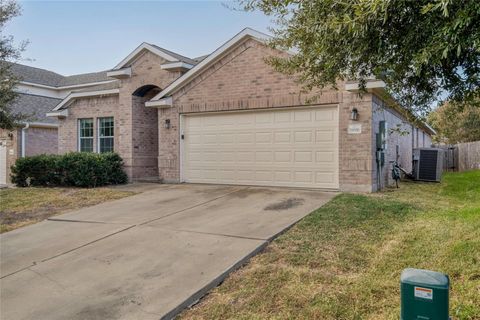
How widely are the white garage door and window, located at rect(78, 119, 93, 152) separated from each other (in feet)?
18.9

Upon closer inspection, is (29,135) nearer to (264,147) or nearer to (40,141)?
(40,141)

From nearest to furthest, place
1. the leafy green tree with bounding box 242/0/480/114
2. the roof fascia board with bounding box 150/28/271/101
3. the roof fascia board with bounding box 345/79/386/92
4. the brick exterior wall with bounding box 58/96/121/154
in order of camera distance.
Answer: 1. the leafy green tree with bounding box 242/0/480/114
2. the roof fascia board with bounding box 345/79/386/92
3. the roof fascia board with bounding box 150/28/271/101
4. the brick exterior wall with bounding box 58/96/121/154

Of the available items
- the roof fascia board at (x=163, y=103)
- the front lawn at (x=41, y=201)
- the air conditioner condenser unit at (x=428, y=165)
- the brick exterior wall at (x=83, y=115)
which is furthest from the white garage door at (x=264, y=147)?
the air conditioner condenser unit at (x=428, y=165)

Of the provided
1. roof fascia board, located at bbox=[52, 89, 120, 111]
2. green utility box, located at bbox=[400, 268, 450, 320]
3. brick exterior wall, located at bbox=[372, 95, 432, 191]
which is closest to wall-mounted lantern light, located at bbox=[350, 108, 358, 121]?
brick exterior wall, located at bbox=[372, 95, 432, 191]

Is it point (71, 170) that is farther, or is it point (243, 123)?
point (71, 170)

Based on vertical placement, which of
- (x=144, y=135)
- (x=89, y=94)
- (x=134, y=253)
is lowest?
(x=134, y=253)

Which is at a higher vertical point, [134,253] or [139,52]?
[139,52]

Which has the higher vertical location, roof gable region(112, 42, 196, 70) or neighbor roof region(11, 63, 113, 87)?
neighbor roof region(11, 63, 113, 87)

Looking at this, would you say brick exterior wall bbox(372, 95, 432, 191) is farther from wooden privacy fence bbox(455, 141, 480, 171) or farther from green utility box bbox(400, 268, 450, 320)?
wooden privacy fence bbox(455, 141, 480, 171)

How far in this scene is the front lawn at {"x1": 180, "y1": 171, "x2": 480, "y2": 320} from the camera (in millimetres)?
3451

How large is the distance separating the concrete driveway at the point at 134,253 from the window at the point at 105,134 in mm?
6821

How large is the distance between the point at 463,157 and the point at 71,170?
901 inches

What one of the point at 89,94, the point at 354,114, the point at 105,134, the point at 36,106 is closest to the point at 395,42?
the point at 354,114

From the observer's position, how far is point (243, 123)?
11.3m
